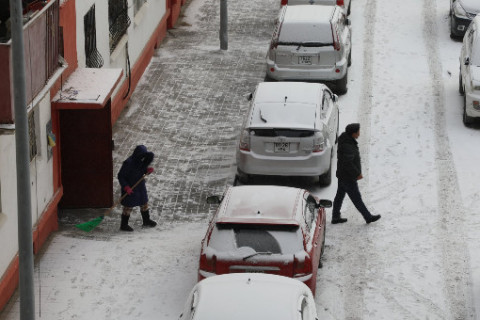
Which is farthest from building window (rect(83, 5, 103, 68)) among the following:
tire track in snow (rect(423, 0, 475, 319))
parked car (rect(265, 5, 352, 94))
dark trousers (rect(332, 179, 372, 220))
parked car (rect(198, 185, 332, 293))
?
tire track in snow (rect(423, 0, 475, 319))

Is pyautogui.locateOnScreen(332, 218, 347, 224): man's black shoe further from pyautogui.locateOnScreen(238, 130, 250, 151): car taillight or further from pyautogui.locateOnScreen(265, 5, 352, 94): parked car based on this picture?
pyautogui.locateOnScreen(265, 5, 352, 94): parked car

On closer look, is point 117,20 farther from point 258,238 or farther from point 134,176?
point 258,238

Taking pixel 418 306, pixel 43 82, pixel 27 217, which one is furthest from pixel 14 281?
pixel 418 306

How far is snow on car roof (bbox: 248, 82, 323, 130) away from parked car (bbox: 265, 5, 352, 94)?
124 inches

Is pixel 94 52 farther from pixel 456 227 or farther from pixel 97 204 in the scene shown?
pixel 456 227

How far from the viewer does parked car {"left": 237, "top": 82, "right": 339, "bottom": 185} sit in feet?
62.4

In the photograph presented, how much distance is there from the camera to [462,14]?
28312 mm

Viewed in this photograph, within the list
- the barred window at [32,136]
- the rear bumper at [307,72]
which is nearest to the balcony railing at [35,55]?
the barred window at [32,136]

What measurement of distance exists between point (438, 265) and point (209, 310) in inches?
216

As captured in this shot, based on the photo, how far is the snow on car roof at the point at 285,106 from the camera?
62.6 feet

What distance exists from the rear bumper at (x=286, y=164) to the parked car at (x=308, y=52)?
196 inches

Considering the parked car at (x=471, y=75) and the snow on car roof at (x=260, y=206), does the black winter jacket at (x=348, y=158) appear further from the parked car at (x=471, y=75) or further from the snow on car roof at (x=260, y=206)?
the parked car at (x=471, y=75)

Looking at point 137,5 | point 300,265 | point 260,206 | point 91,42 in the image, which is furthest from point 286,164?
point 137,5

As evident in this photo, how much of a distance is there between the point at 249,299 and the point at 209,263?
2413 mm
